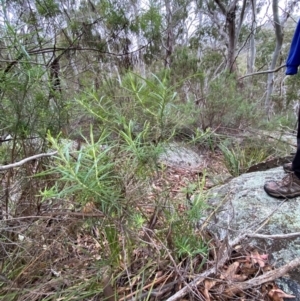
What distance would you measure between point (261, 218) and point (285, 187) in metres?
0.34

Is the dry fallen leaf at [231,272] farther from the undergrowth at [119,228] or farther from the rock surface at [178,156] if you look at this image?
the rock surface at [178,156]

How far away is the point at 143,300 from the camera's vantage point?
990 millimetres

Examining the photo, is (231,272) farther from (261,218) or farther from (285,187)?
(285,187)

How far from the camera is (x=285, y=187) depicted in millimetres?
1569

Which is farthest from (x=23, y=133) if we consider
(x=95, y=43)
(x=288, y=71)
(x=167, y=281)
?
(x=288, y=71)

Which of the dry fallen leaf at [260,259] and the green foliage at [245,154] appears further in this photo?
the green foliage at [245,154]

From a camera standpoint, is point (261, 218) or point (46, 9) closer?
point (261, 218)

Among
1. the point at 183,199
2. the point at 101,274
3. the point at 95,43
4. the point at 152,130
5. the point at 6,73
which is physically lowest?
the point at 101,274

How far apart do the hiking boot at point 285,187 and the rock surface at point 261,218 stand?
3 centimetres

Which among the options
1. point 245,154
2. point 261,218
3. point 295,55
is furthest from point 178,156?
point 245,154

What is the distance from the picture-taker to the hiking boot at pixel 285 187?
1.53 m

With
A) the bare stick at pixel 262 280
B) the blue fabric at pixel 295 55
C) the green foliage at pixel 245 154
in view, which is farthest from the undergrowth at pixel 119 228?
the green foliage at pixel 245 154

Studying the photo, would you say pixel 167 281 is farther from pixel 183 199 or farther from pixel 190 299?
pixel 183 199

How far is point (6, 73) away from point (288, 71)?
2000 millimetres
